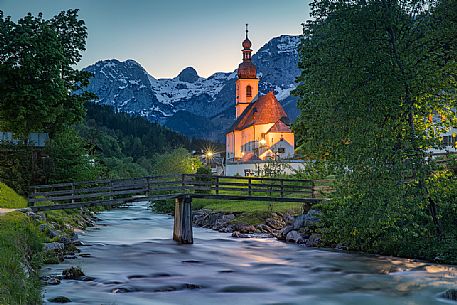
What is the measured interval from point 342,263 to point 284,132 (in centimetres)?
6978

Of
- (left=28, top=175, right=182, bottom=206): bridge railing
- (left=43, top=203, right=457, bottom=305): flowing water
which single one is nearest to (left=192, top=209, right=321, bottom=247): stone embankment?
(left=43, top=203, right=457, bottom=305): flowing water

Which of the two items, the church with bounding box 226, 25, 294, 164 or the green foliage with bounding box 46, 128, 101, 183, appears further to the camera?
the church with bounding box 226, 25, 294, 164

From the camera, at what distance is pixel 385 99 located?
22.9 meters

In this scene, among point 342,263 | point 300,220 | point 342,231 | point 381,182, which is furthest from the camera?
point 300,220

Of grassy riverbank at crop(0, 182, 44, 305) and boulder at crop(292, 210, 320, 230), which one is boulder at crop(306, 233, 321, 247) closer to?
boulder at crop(292, 210, 320, 230)

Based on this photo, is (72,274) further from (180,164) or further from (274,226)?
(180,164)

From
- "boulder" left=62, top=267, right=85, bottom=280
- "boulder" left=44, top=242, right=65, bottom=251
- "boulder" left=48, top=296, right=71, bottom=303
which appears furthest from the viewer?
"boulder" left=44, top=242, right=65, bottom=251

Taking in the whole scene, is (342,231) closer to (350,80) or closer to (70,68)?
(350,80)

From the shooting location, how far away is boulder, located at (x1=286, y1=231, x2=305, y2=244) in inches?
1298

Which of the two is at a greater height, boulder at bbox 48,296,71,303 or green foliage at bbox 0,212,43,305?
green foliage at bbox 0,212,43,305

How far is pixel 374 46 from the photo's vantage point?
2316 cm

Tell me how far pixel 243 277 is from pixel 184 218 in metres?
11.4

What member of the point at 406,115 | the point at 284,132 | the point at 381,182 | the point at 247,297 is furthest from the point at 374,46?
the point at 284,132

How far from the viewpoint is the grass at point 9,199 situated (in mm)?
31797
